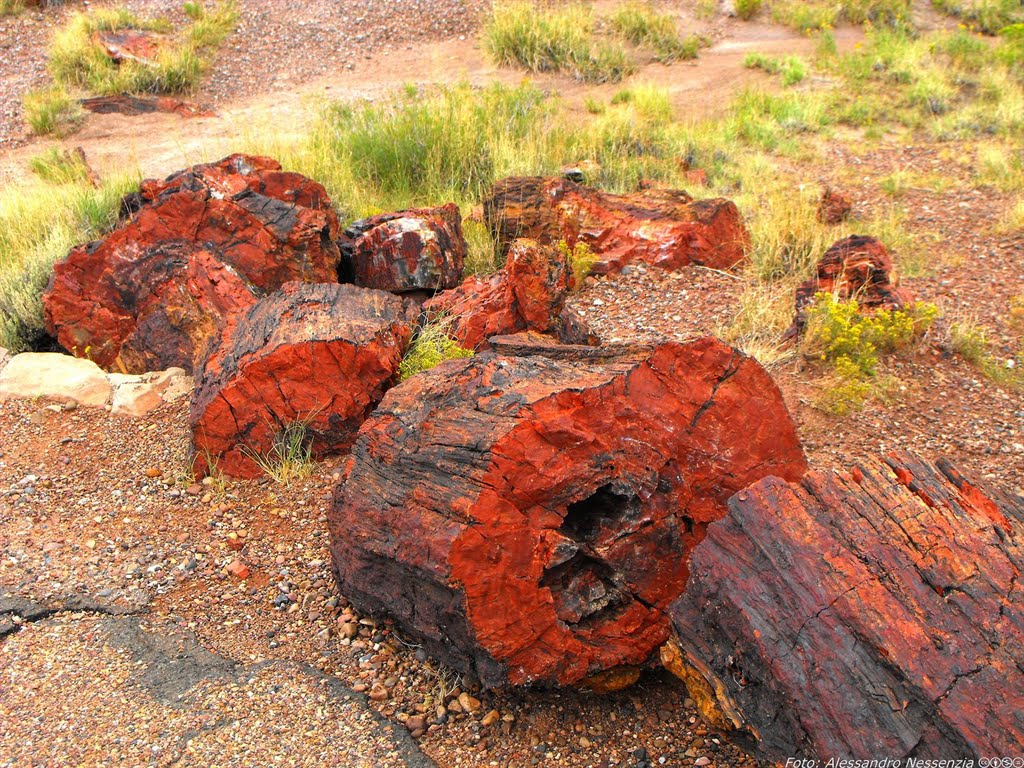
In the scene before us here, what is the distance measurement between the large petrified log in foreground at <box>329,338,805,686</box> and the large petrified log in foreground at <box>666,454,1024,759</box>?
35 cm

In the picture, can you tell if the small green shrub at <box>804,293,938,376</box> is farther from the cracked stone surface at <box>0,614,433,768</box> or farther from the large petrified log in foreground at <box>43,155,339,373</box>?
the cracked stone surface at <box>0,614,433,768</box>

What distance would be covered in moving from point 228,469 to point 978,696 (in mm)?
3252

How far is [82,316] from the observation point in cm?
540

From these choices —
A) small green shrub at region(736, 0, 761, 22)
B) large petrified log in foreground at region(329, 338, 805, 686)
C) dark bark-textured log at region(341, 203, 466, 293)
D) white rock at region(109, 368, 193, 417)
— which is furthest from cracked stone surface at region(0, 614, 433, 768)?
small green shrub at region(736, 0, 761, 22)

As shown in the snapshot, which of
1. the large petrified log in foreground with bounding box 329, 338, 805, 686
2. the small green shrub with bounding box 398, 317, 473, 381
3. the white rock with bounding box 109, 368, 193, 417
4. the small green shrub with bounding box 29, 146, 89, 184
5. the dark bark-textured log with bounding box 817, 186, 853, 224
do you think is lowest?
the small green shrub with bounding box 29, 146, 89, 184

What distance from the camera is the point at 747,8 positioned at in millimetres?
14180

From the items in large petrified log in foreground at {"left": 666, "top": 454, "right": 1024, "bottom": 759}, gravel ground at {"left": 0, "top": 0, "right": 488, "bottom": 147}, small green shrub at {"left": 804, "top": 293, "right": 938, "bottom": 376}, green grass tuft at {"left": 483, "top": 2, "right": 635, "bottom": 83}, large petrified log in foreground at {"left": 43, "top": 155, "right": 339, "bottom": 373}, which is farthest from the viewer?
green grass tuft at {"left": 483, "top": 2, "right": 635, "bottom": 83}

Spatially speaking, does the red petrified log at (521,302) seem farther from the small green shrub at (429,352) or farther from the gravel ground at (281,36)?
the gravel ground at (281,36)

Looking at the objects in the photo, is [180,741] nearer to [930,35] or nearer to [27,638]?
[27,638]

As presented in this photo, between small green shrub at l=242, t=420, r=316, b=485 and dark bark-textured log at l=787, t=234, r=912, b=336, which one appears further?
dark bark-textured log at l=787, t=234, r=912, b=336

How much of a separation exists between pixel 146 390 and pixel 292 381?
1256 millimetres

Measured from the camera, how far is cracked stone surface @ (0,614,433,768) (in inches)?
113

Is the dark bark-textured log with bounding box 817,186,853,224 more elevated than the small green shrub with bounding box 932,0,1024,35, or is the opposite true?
the dark bark-textured log with bounding box 817,186,853,224

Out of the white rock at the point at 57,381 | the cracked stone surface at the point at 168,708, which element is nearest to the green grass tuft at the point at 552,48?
the white rock at the point at 57,381
